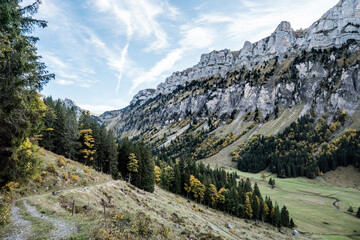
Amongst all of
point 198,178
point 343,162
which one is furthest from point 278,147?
point 198,178

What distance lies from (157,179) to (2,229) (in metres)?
67.0

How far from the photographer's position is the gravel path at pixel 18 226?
10.7 metres

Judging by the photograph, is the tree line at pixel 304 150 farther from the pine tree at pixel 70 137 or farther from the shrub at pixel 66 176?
the shrub at pixel 66 176

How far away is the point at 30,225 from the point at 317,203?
4340 inches

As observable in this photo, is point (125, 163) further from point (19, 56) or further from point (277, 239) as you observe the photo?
point (19, 56)

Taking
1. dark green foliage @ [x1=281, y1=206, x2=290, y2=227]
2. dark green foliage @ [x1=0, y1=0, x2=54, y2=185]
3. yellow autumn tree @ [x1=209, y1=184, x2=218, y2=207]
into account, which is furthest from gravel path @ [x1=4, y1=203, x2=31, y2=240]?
dark green foliage @ [x1=281, y1=206, x2=290, y2=227]

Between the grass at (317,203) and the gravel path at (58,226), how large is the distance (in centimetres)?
7771

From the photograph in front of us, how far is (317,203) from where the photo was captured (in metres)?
87.5

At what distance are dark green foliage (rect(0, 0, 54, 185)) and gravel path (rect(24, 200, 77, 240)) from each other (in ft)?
14.2

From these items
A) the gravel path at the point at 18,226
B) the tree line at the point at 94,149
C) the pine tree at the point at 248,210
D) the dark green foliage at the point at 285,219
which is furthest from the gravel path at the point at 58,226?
the dark green foliage at the point at 285,219

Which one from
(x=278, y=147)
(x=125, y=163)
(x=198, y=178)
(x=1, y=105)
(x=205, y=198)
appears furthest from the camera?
(x=278, y=147)

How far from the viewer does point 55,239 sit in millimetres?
10664

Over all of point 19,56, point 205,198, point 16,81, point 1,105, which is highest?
point 19,56

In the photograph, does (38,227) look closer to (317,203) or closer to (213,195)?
(213,195)
